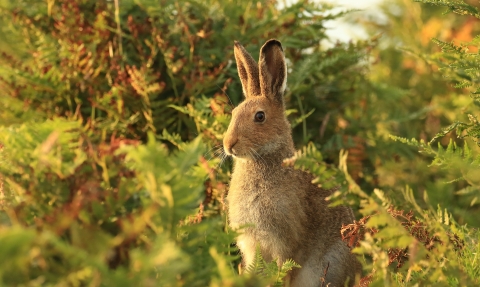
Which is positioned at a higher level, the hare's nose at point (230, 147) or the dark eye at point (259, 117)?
the dark eye at point (259, 117)

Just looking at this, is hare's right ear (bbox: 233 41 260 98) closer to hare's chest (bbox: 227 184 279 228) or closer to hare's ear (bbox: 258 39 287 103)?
hare's ear (bbox: 258 39 287 103)

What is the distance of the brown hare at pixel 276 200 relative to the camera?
5215mm

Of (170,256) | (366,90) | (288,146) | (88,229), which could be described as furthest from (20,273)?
(366,90)

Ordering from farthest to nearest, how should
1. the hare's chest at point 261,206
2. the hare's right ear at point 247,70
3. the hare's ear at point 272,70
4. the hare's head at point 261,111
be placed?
the hare's right ear at point 247,70
the hare's ear at point 272,70
the hare's head at point 261,111
the hare's chest at point 261,206

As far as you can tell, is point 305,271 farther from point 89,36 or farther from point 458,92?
point 458,92

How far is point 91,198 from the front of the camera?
9.19ft

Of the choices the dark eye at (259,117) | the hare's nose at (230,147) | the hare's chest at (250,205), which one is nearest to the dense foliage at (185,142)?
the hare's chest at (250,205)

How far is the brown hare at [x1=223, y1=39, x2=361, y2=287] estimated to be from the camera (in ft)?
17.1

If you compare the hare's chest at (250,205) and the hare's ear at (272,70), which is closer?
the hare's chest at (250,205)

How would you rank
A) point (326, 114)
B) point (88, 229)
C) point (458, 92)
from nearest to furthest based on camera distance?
point (88, 229), point (326, 114), point (458, 92)

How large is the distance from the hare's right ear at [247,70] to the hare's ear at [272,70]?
0.43 feet

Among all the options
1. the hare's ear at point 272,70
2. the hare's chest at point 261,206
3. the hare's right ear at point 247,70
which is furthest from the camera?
the hare's right ear at point 247,70

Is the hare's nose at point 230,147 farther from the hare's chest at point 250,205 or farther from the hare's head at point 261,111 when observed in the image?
the hare's chest at point 250,205

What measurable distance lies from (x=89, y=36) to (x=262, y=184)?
257 cm
